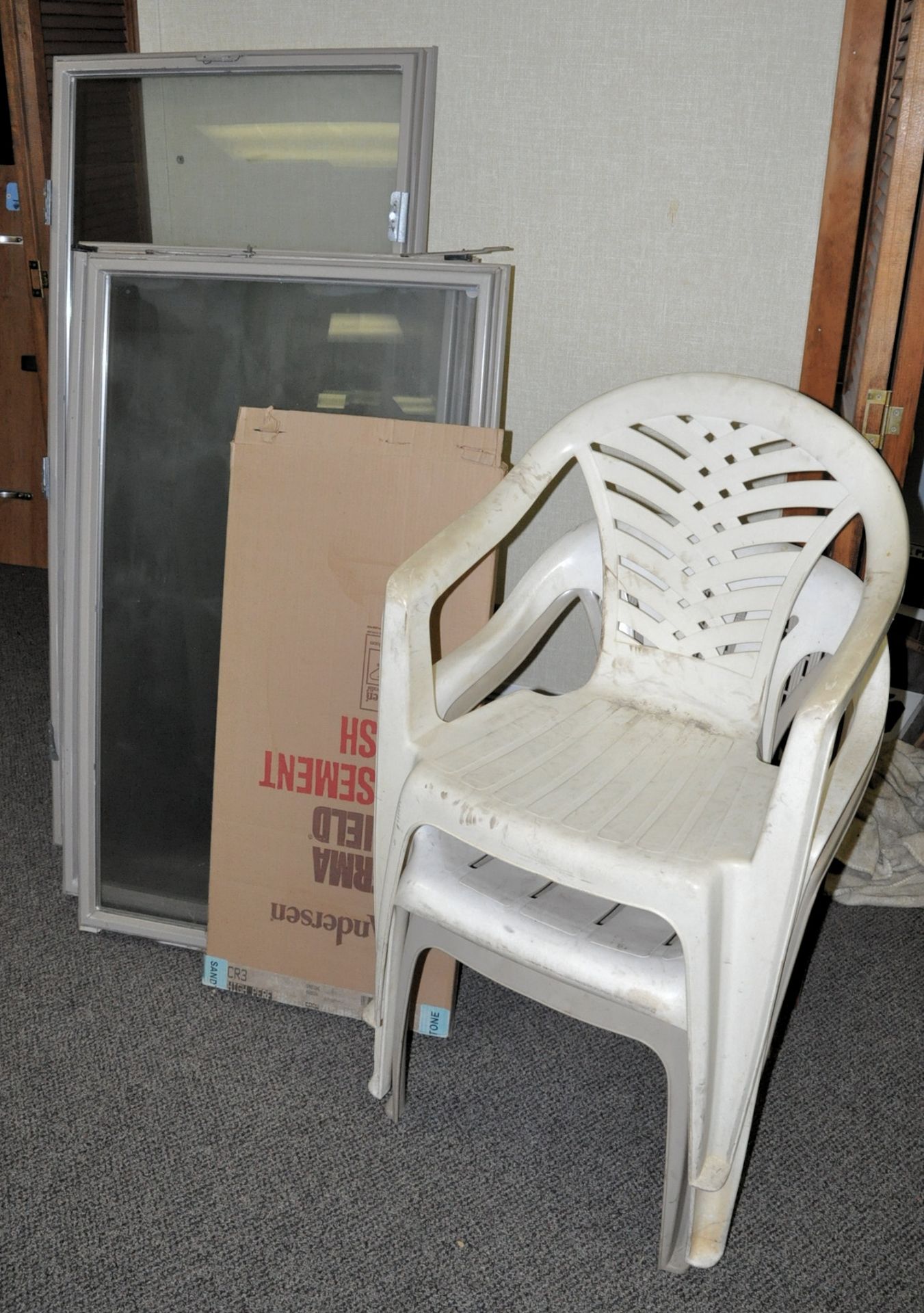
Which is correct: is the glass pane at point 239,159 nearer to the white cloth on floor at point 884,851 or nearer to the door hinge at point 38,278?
the white cloth on floor at point 884,851

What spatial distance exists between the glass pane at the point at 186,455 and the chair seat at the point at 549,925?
25.7 inches

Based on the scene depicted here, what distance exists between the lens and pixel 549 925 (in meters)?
1.28

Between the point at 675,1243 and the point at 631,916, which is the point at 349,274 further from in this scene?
the point at 675,1243

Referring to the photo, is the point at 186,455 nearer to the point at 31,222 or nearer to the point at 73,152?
the point at 73,152

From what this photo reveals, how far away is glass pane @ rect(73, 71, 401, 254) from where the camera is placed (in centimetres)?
181

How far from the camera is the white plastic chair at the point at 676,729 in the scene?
1176mm

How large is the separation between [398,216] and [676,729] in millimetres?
994

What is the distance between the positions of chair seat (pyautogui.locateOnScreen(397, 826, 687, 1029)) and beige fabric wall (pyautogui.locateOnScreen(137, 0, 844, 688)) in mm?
794

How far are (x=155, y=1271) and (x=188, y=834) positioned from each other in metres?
0.76

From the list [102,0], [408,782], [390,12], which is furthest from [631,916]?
[102,0]

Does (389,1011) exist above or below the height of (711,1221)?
above

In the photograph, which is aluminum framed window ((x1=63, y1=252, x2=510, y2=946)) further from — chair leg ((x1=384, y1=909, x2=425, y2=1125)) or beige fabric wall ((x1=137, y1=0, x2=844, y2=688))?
chair leg ((x1=384, y1=909, x2=425, y2=1125))

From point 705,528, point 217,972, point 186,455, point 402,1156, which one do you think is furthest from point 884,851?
point 186,455

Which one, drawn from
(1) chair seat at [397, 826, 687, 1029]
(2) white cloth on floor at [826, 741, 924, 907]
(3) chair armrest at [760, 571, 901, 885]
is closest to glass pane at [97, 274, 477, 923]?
(1) chair seat at [397, 826, 687, 1029]
